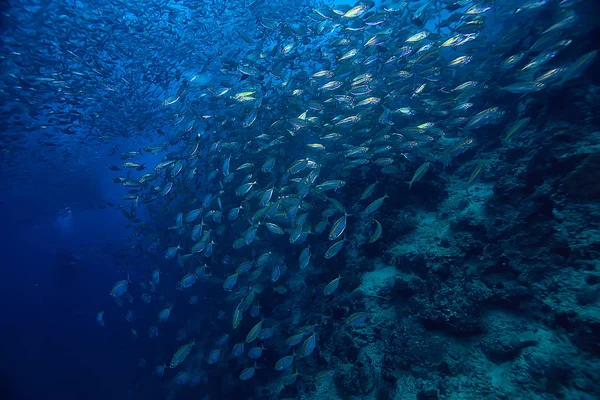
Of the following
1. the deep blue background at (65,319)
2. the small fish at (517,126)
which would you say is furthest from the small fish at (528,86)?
the deep blue background at (65,319)

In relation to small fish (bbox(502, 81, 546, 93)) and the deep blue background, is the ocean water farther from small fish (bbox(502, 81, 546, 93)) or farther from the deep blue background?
the deep blue background

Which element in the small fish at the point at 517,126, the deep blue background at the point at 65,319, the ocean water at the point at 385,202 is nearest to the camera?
the ocean water at the point at 385,202

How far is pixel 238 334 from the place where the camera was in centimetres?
891

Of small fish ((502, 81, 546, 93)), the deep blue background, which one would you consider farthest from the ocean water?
the deep blue background

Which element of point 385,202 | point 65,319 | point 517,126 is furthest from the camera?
point 65,319

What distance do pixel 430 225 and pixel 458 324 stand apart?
263 centimetres

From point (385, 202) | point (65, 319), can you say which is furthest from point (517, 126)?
point (65, 319)

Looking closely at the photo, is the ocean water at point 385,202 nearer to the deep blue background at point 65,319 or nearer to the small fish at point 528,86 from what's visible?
the small fish at point 528,86

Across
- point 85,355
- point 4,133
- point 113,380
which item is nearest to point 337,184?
point 113,380

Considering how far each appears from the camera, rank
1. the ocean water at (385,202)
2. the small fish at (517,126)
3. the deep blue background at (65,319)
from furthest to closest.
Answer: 1. the deep blue background at (65,319)
2. the small fish at (517,126)
3. the ocean water at (385,202)

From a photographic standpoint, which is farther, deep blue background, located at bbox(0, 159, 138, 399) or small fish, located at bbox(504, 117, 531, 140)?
deep blue background, located at bbox(0, 159, 138, 399)

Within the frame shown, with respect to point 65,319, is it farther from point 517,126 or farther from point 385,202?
point 517,126

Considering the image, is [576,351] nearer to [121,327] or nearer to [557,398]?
[557,398]

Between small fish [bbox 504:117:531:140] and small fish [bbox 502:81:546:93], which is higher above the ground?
small fish [bbox 502:81:546:93]
